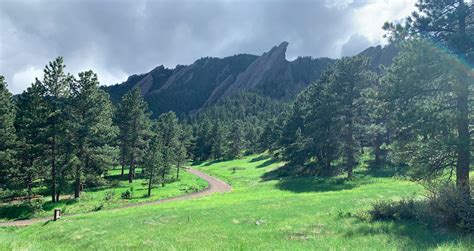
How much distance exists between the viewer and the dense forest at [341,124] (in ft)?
55.0

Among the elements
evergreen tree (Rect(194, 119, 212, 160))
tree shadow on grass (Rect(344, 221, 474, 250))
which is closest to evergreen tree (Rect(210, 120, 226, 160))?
evergreen tree (Rect(194, 119, 212, 160))

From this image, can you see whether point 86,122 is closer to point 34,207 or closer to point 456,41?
point 34,207

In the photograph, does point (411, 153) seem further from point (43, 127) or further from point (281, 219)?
point (43, 127)

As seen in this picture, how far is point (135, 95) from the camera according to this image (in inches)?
2424

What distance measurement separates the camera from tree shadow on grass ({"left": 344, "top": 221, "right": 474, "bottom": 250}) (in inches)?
422

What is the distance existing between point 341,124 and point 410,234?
3138cm

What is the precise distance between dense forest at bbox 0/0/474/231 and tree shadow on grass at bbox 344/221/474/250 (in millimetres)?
942

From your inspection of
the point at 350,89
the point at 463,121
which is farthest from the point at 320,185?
the point at 463,121

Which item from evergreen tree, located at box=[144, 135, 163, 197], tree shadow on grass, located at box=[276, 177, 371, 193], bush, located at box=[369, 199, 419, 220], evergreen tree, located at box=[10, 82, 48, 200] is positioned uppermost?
evergreen tree, located at box=[10, 82, 48, 200]

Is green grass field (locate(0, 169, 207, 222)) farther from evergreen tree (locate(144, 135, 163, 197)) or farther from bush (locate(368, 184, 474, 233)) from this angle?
bush (locate(368, 184, 474, 233))

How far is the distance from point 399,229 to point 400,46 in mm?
10393

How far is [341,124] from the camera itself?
4253 centimetres

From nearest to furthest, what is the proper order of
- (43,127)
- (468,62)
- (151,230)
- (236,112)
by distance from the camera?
(468,62), (151,230), (43,127), (236,112)

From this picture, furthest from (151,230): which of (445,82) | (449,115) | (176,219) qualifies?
(445,82)
